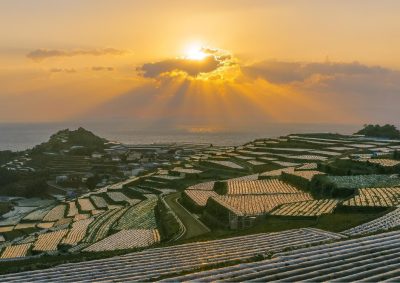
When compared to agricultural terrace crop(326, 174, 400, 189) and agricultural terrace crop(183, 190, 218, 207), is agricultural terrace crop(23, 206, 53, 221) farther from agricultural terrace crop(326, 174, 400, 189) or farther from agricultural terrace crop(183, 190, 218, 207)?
agricultural terrace crop(326, 174, 400, 189)

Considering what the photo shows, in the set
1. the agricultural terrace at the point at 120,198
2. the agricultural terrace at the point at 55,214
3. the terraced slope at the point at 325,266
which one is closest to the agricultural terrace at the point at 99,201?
the agricultural terrace at the point at 120,198

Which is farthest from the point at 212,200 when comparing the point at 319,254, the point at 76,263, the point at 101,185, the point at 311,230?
the point at 101,185

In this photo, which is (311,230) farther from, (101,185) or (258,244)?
(101,185)

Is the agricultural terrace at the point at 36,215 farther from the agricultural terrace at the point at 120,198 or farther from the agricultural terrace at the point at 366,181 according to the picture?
the agricultural terrace at the point at 366,181

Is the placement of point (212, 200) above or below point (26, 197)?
above

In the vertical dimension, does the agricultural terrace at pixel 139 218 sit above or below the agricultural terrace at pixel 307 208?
below

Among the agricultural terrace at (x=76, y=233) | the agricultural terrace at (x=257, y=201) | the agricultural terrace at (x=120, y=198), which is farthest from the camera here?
the agricultural terrace at (x=120, y=198)
